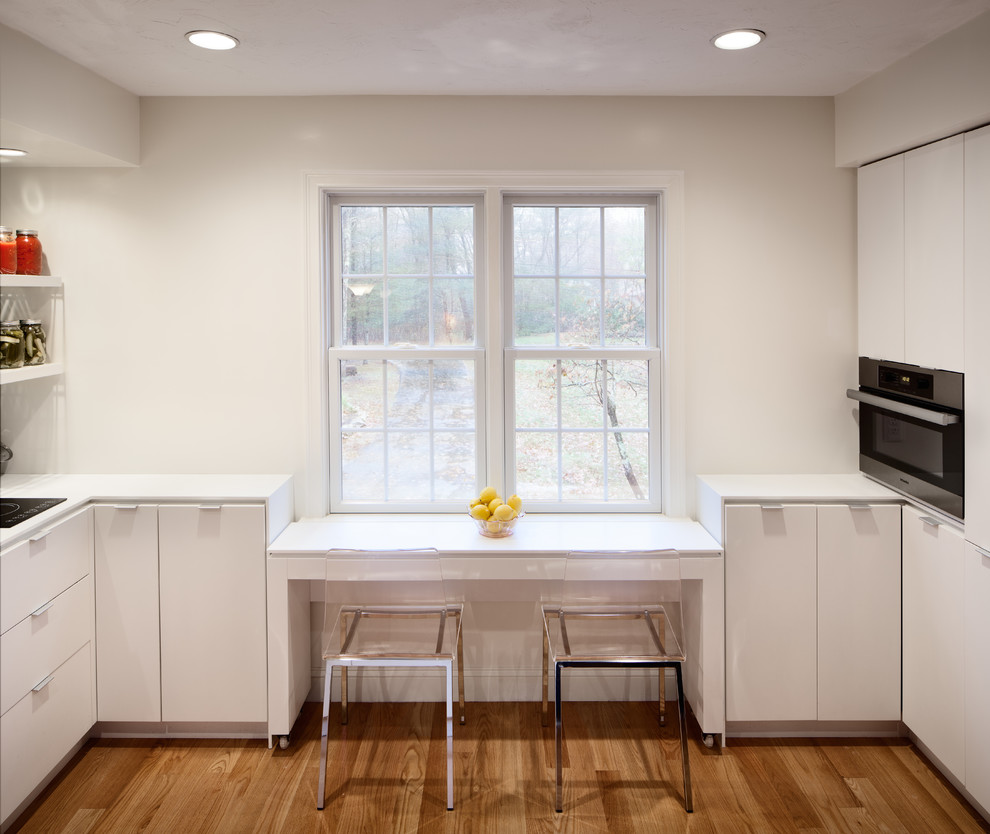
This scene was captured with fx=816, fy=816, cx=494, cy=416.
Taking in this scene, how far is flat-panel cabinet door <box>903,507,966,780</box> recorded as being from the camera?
8.63 ft

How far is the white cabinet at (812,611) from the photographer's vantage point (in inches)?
117

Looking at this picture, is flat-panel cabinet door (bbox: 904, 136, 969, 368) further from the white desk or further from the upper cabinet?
the white desk

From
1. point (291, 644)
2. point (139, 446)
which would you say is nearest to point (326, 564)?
point (291, 644)

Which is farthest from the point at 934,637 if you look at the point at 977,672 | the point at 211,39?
the point at 211,39

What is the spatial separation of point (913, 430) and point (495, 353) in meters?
1.57

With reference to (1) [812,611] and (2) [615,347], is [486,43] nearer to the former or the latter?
(2) [615,347]

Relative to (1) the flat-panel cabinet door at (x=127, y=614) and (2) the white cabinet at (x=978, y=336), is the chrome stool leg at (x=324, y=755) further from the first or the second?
(2) the white cabinet at (x=978, y=336)

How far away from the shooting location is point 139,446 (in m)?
3.35

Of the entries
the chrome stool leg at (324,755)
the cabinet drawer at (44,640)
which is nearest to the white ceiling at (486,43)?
the cabinet drawer at (44,640)

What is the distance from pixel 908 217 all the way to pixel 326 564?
92.5 inches

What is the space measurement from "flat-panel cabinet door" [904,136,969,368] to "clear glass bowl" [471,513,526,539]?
1546mm

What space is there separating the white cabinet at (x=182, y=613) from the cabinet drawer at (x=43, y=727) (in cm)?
10

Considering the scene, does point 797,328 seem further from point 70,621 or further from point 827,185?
point 70,621

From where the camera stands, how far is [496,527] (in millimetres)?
3049
